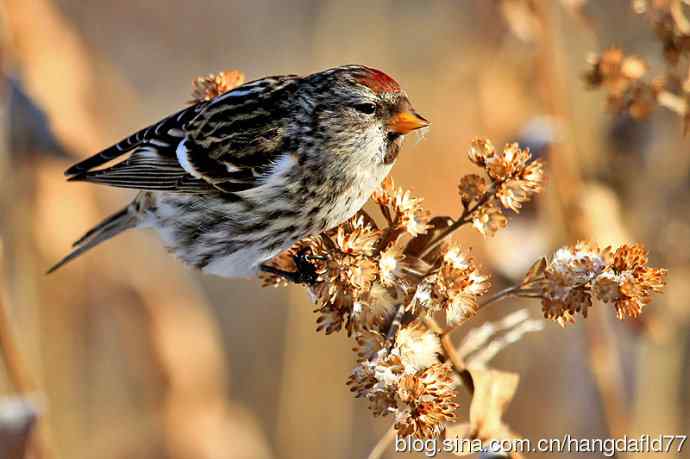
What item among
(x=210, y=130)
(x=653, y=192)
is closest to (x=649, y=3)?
(x=653, y=192)

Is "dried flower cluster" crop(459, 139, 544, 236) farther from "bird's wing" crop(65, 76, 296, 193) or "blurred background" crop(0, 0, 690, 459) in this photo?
"bird's wing" crop(65, 76, 296, 193)

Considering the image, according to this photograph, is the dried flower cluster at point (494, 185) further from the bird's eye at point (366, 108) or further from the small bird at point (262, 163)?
the bird's eye at point (366, 108)

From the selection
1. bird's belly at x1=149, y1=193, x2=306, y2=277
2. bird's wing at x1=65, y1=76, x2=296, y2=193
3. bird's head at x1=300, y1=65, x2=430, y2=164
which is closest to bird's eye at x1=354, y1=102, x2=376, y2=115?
bird's head at x1=300, y1=65, x2=430, y2=164

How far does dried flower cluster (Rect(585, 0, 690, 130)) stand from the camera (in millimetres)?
1855

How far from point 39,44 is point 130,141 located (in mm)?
483

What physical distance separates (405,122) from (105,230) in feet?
3.24

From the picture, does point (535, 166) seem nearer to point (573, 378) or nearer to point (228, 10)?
point (573, 378)

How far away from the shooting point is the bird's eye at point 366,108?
2.24 m

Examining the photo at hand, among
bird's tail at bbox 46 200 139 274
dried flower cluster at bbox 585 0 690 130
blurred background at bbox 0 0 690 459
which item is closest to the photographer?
dried flower cluster at bbox 585 0 690 130

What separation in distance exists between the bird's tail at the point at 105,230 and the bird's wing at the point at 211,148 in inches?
7.9

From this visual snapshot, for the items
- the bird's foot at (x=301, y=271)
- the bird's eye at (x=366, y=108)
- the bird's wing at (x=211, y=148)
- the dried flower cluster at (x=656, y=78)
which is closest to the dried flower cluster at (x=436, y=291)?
the bird's foot at (x=301, y=271)

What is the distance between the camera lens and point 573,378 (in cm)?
293

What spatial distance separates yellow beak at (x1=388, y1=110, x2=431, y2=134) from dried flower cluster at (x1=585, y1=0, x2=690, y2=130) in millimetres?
401

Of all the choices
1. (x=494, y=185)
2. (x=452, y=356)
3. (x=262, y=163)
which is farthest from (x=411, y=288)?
(x=262, y=163)
